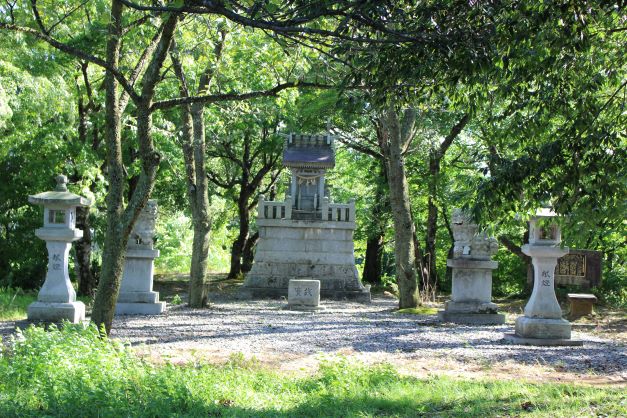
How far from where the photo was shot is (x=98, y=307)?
8.95m

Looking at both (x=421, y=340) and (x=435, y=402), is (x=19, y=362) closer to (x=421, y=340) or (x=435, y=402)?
(x=435, y=402)

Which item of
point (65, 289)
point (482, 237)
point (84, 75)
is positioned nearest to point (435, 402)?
point (65, 289)

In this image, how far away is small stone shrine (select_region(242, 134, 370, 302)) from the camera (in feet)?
78.0

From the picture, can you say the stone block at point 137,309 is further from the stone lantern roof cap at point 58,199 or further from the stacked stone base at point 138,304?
the stone lantern roof cap at point 58,199

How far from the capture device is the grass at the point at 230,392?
5973 millimetres

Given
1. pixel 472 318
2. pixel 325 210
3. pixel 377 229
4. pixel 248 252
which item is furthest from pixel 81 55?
pixel 248 252

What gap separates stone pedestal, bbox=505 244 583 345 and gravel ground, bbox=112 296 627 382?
1.08 feet

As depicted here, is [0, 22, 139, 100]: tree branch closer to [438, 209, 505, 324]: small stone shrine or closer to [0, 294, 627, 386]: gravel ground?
[0, 294, 627, 386]: gravel ground

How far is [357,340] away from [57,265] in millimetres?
5369

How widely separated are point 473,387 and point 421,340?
4.72 meters

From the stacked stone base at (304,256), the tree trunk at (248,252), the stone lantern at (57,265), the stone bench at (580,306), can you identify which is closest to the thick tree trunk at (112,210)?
the stone lantern at (57,265)

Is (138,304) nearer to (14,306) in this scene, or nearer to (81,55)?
(14,306)

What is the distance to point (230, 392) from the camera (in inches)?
266

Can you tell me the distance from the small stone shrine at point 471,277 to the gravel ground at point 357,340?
0.48 m
